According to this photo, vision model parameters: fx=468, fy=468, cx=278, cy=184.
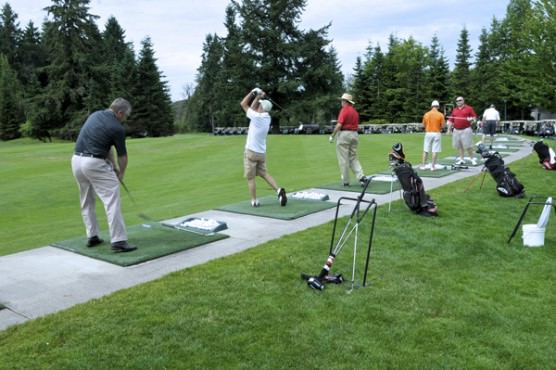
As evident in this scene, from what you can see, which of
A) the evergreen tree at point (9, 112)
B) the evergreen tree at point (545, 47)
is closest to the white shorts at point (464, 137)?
the evergreen tree at point (545, 47)

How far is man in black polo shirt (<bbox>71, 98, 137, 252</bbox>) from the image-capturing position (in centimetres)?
552

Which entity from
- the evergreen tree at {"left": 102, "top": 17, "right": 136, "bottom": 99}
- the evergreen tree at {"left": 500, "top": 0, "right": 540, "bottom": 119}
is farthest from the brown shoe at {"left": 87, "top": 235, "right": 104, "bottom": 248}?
the evergreen tree at {"left": 102, "top": 17, "right": 136, "bottom": 99}

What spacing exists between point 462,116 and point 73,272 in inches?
451

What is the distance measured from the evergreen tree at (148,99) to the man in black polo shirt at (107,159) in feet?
176

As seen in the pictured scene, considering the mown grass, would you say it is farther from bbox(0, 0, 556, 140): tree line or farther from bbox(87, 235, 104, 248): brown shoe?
bbox(0, 0, 556, 140): tree line

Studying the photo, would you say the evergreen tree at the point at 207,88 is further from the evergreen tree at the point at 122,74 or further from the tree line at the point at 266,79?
the evergreen tree at the point at 122,74

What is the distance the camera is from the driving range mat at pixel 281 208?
783cm

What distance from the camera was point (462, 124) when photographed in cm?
1357

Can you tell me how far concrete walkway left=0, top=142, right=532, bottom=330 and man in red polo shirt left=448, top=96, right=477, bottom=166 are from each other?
8.08m

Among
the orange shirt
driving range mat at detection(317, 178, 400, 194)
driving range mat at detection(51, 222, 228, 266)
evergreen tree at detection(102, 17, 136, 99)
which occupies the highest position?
evergreen tree at detection(102, 17, 136, 99)

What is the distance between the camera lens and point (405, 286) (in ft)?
15.8

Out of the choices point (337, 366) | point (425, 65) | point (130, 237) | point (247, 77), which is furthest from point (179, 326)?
point (425, 65)

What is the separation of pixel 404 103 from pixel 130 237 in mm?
59189

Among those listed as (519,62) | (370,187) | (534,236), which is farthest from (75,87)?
(534,236)
